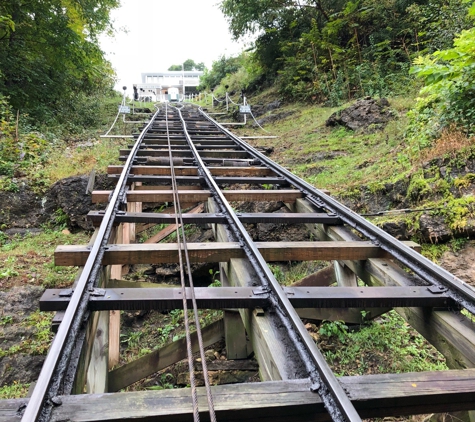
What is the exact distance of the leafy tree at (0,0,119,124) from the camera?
434 inches

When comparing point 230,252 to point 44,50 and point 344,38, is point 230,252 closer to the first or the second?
point 44,50

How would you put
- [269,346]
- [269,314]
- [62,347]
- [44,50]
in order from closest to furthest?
[62,347], [269,346], [269,314], [44,50]

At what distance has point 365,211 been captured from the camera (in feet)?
15.0

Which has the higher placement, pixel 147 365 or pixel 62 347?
pixel 62 347

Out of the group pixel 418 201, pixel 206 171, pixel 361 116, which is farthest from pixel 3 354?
pixel 361 116

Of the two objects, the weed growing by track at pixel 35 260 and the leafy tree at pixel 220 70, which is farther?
the leafy tree at pixel 220 70

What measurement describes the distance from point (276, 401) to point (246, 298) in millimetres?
740

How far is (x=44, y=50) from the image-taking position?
11.8m

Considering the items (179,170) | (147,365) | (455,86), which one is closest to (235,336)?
(147,365)

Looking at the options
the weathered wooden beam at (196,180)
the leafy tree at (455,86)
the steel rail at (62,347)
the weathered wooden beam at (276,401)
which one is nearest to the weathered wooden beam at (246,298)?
the steel rail at (62,347)

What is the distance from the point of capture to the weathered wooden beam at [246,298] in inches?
79.8

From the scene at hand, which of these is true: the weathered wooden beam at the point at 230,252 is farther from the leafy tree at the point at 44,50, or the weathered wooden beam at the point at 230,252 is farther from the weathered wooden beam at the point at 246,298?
the leafy tree at the point at 44,50

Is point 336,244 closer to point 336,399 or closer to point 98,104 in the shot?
point 336,399

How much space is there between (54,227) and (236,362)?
4.57 meters
